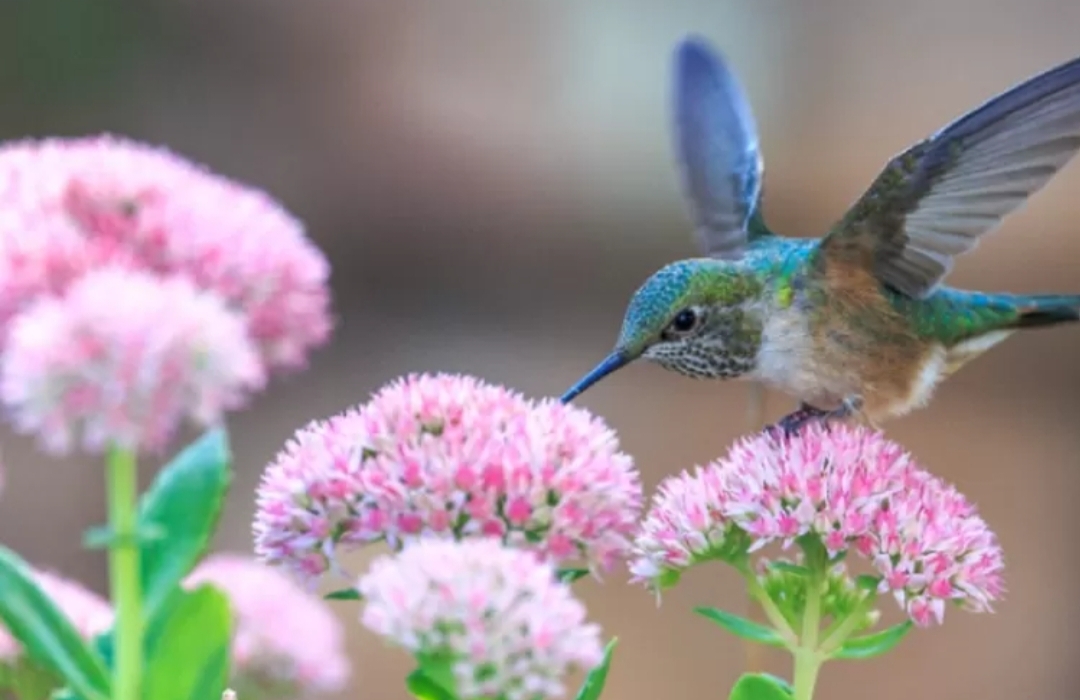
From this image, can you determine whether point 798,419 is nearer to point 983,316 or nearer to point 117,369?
point 983,316

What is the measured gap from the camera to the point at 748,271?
103 centimetres

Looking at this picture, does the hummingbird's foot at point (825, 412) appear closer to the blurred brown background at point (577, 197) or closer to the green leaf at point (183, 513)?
the green leaf at point (183, 513)

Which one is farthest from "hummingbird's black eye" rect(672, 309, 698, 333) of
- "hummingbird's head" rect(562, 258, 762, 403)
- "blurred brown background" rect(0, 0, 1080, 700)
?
"blurred brown background" rect(0, 0, 1080, 700)

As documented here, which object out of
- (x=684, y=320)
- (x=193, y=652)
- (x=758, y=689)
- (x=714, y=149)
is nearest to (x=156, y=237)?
(x=193, y=652)

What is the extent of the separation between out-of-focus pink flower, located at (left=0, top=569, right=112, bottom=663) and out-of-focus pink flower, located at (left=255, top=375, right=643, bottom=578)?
0.08 meters

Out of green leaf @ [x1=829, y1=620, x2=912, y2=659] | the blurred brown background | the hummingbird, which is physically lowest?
green leaf @ [x1=829, y1=620, x2=912, y2=659]

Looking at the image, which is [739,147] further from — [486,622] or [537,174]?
[537,174]

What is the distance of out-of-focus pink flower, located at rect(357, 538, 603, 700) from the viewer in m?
0.53

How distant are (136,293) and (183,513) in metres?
0.11

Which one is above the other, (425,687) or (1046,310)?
(1046,310)

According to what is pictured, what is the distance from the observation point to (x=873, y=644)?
0.76 m

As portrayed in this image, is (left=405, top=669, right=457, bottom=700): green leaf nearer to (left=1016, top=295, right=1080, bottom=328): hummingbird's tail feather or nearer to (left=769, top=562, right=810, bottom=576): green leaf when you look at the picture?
(left=769, top=562, right=810, bottom=576): green leaf

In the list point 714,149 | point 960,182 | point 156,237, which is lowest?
point 156,237

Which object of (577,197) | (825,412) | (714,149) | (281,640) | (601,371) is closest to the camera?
(281,640)
